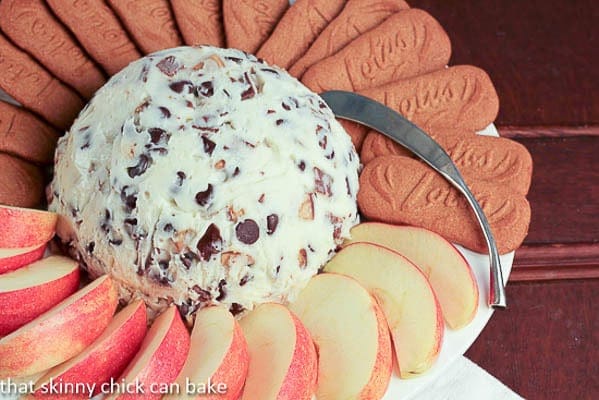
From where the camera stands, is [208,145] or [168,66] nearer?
[208,145]

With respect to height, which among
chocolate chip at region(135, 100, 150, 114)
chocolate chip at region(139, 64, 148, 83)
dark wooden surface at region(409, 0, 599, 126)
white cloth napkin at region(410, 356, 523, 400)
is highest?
chocolate chip at region(139, 64, 148, 83)

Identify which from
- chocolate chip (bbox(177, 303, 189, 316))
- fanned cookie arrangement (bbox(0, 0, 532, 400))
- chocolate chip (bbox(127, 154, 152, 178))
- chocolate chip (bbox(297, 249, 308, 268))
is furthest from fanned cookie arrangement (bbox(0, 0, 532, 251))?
chocolate chip (bbox(177, 303, 189, 316))

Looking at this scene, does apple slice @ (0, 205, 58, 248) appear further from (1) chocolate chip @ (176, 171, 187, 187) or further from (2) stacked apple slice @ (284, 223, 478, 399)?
(2) stacked apple slice @ (284, 223, 478, 399)

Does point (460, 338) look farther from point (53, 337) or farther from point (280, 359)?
point (53, 337)

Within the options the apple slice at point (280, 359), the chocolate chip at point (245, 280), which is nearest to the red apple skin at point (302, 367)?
the apple slice at point (280, 359)

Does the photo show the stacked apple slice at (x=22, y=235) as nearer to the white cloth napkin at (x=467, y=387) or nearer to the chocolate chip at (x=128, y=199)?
the chocolate chip at (x=128, y=199)

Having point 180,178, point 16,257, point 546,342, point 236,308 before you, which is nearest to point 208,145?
point 180,178

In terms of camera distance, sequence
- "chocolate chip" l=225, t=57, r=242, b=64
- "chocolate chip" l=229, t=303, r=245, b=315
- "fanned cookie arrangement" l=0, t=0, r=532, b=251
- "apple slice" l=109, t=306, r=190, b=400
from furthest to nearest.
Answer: "fanned cookie arrangement" l=0, t=0, r=532, b=251, "chocolate chip" l=225, t=57, r=242, b=64, "chocolate chip" l=229, t=303, r=245, b=315, "apple slice" l=109, t=306, r=190, b=400
